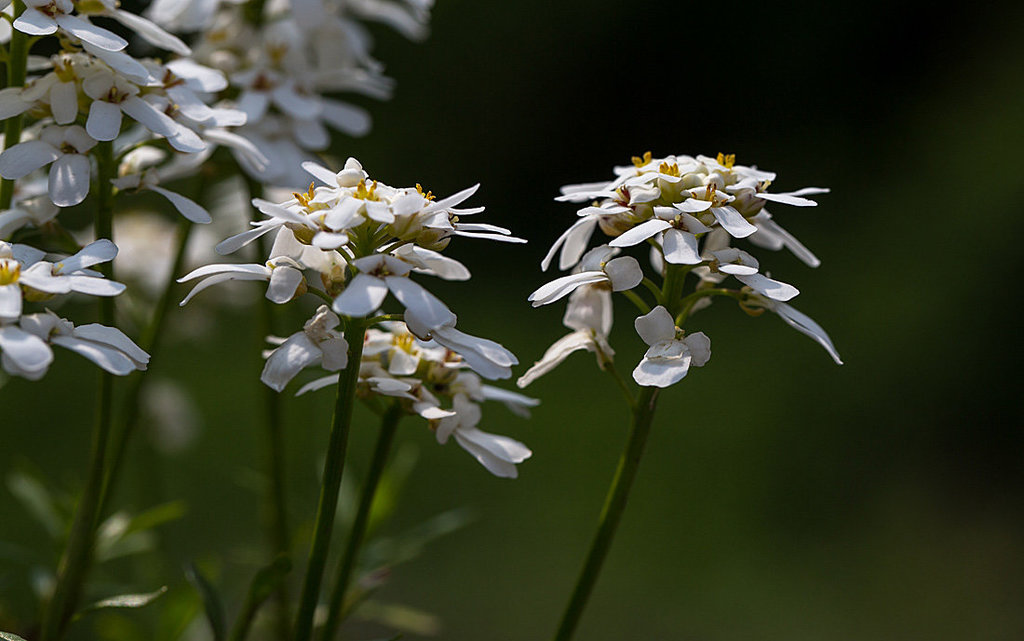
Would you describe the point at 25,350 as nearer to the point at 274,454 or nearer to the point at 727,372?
the point at 274,454

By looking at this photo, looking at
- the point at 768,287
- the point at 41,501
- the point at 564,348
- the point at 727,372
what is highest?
the point at 768,287

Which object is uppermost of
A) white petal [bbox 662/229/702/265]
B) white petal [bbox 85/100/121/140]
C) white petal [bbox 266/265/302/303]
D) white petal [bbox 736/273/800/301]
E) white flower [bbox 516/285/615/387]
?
white petal [bbox 662/229/702/265]

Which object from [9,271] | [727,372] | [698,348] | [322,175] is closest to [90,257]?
[9,271]

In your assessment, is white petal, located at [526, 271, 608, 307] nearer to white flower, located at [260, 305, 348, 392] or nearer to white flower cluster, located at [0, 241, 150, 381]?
white flower, located at [260, 305, 348, 392]

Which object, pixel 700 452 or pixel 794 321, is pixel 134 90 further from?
pixel 700 452

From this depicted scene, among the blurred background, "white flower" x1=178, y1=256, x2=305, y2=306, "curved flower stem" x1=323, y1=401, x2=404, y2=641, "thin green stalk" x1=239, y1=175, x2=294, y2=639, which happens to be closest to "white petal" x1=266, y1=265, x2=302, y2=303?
"white flower" x1=178, y1=256, x2=305, y2=306

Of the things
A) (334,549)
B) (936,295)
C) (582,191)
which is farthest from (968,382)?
(582,191)

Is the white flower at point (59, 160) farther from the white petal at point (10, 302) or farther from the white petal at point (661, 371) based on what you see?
the white petal at point (661, 371)
